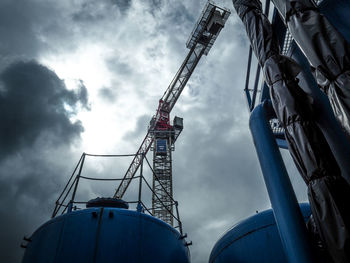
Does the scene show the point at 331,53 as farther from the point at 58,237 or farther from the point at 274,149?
the point at 58,237

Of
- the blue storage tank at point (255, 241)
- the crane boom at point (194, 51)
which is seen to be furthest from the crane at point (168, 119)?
the blue storage tank at point (255, 241)

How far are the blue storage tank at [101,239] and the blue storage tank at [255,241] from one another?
1.46 meters

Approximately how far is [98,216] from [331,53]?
17.6 ft

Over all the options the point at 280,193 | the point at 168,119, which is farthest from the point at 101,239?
the point at 168,119

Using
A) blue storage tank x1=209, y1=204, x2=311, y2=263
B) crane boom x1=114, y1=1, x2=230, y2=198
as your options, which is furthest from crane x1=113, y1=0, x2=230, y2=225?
blue storage tank x1=209, y1=204, x2=311, y2=263

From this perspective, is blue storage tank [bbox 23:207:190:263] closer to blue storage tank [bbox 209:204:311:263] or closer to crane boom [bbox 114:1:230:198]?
blue storage tank [bbox 209:204:311:263]

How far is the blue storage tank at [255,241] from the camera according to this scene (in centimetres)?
511

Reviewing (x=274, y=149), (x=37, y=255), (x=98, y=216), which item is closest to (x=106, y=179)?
(x=98, y=216)

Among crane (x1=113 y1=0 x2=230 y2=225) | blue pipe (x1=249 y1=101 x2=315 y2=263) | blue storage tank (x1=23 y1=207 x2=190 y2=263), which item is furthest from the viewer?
crane (x1=113 y1=0 x2=230 y2=225)

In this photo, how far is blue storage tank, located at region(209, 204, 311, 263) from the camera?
511 cm

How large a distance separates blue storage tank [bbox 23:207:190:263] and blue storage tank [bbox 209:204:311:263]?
4.80ft

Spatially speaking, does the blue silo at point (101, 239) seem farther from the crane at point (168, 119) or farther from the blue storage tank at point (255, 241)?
the crane at point (168, 119)

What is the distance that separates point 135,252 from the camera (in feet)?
17.4

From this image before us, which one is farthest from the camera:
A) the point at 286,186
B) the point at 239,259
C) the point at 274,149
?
the point at 239,259
